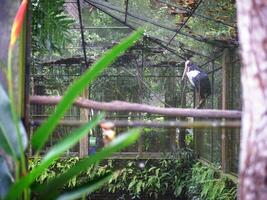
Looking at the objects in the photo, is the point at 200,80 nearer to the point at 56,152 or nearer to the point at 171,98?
the point at 171,98

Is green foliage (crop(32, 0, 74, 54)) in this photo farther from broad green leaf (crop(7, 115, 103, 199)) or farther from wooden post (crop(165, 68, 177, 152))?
wooden post (crop(165, 68, 177, 152))

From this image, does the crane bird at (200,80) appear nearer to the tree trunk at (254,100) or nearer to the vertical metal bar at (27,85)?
the vertical metal bar at (27,85)

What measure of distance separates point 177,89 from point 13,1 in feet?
24.0

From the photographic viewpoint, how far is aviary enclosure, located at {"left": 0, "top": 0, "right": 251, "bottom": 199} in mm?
4930

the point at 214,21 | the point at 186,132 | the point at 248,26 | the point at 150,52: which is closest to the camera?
the point at 248,26

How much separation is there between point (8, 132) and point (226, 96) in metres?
4.93

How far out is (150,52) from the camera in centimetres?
801

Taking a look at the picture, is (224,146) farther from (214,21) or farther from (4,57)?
(4,57)

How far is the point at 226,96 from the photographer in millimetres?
5750

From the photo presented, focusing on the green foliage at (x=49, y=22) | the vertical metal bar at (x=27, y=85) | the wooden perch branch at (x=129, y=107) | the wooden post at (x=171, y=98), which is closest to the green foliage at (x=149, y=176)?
the wooden post at (x=171, y=98)

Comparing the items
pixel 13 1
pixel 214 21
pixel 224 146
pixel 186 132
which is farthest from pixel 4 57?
pixel 186 132

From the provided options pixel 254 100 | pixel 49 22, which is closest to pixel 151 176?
pixel 49 22

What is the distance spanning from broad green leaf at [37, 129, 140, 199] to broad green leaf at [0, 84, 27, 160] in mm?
97

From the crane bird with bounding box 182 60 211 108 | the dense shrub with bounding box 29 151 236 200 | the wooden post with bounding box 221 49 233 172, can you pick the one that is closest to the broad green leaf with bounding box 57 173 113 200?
the wooden post with bounding box 221 49 233 172
